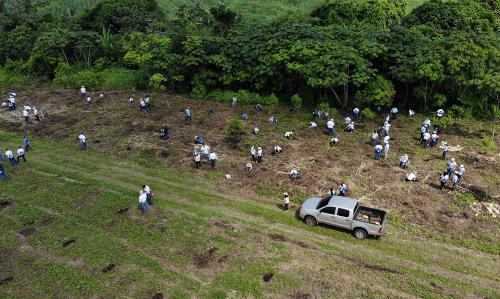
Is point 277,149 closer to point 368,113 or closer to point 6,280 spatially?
point 368,113

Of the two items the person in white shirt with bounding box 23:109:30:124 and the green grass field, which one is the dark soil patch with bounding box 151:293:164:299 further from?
the green grass field

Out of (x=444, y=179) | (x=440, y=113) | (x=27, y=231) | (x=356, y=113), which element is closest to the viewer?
(x=27, y=231)

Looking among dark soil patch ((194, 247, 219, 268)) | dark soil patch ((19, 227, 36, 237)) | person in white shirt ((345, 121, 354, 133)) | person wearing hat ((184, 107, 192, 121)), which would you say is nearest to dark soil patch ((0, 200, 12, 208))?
dark soil patch ((19, 227, 36, 237))

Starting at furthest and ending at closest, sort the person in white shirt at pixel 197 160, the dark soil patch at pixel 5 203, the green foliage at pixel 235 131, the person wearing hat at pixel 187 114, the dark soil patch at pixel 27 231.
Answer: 1. the person wearing hat at pixel 187 114
2. the green foliage at pixel 235 131
3. the person in white shirt at pixel 197 160
4. the dark soil patch at pixel 5 203
5. the dark soil patch at pixel 27 231

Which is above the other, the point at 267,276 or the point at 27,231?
the point at 267,276

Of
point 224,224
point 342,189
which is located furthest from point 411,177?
point 224,224

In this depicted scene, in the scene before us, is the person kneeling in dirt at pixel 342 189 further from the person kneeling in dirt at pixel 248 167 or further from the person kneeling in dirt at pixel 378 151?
the person kneeling in dirt at pixel 248 167

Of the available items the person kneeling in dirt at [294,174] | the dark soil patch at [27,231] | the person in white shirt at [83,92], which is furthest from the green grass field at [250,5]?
the dark soil patch at [27,231]
